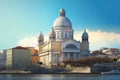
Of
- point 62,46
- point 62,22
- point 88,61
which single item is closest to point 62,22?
point 62,22

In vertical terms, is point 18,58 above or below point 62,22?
below

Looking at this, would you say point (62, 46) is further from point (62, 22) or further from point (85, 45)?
point (62, 22)

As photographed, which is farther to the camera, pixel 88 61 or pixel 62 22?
pixel 62 22

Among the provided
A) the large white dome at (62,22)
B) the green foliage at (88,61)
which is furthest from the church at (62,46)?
the green foliage at (88,61)

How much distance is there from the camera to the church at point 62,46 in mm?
88688

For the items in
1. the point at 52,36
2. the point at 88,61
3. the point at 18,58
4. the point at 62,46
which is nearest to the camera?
the point at 88,61

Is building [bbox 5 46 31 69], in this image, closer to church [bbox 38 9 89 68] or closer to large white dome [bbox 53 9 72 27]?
church [bbox 38 9 89 68]

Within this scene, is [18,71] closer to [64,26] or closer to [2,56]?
[64,26]

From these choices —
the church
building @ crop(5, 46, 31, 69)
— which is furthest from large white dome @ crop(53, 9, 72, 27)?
building @ crop(5, 46, 31, 69)

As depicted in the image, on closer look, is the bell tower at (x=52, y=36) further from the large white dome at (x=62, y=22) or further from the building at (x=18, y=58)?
the building at (x=18, y=58)

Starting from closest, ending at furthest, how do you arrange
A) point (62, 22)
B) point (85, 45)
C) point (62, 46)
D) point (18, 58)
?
point (62, 46) → point (18, 58) → point (85, 45) → point (62, 22)

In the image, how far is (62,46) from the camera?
88500 millimetres

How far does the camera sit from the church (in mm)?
88688

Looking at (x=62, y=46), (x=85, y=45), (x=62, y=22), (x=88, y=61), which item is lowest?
(x=88, y=61)
